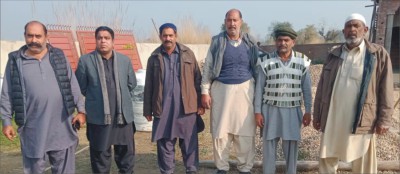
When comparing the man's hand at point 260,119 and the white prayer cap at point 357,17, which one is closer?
the white prayer cap at point 357,17

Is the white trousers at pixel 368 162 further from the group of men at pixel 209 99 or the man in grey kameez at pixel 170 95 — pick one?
the man in grey kameez at pixel 170 95

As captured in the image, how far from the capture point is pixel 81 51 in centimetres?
1167

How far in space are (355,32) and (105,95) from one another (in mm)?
2449

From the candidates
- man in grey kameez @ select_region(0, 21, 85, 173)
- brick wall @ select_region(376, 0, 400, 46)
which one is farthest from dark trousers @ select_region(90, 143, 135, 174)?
brick wall @ select_region(376, 0, 400, 46)

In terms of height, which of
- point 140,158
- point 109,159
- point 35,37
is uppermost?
point 35,37

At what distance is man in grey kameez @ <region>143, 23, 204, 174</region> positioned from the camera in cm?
412

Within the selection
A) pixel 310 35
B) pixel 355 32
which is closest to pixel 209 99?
pixel 355 32

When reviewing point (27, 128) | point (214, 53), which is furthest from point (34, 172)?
point (214, 53)

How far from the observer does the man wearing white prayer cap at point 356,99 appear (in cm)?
340

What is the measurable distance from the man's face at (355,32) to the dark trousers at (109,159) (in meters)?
2.49

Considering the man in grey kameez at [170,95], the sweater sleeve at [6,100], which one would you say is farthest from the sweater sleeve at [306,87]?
the sweater sleeve at [6,100]

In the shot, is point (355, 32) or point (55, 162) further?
point (55, 162)

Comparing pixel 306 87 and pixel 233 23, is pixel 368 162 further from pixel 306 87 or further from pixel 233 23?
pixel 233 23

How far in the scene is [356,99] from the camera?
348 centimetres
